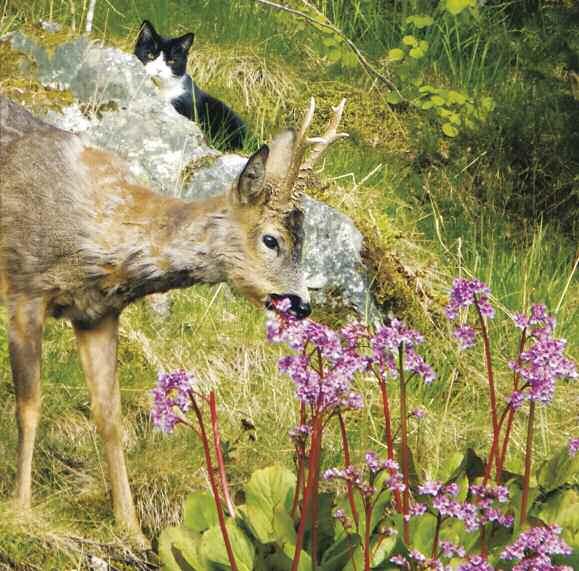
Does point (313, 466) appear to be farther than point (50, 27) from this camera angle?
No

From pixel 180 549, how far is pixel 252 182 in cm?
131

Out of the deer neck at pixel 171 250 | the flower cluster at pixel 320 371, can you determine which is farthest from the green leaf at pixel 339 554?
the deer neck at pixel 171 250

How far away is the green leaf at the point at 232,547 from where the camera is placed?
3846 mm

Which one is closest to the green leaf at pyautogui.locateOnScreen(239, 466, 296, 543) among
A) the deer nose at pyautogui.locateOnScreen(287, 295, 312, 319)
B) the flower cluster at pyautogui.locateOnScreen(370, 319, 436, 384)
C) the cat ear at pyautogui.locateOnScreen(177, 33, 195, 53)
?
the deer nose at pyautogui.locateOnScreen(287, 295, 312, 319)

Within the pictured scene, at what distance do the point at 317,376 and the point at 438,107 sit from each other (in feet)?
16.9

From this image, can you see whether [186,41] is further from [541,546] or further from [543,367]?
[541,546]

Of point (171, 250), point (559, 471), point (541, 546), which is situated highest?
point (541, 546)

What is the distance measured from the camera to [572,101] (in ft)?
26.2

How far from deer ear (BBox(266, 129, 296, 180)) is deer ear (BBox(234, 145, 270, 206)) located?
0.07 metres

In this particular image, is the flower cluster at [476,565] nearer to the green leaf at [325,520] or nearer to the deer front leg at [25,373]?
the green leaf at [325,520]

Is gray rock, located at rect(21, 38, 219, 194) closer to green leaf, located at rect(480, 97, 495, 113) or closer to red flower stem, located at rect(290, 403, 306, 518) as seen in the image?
green leaf, located at rect(480, 97, 495, 113)

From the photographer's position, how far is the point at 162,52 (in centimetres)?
851

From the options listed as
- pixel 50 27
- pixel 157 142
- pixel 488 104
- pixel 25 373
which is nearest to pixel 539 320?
pixel 25 373

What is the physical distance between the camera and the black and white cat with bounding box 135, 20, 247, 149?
831cm
